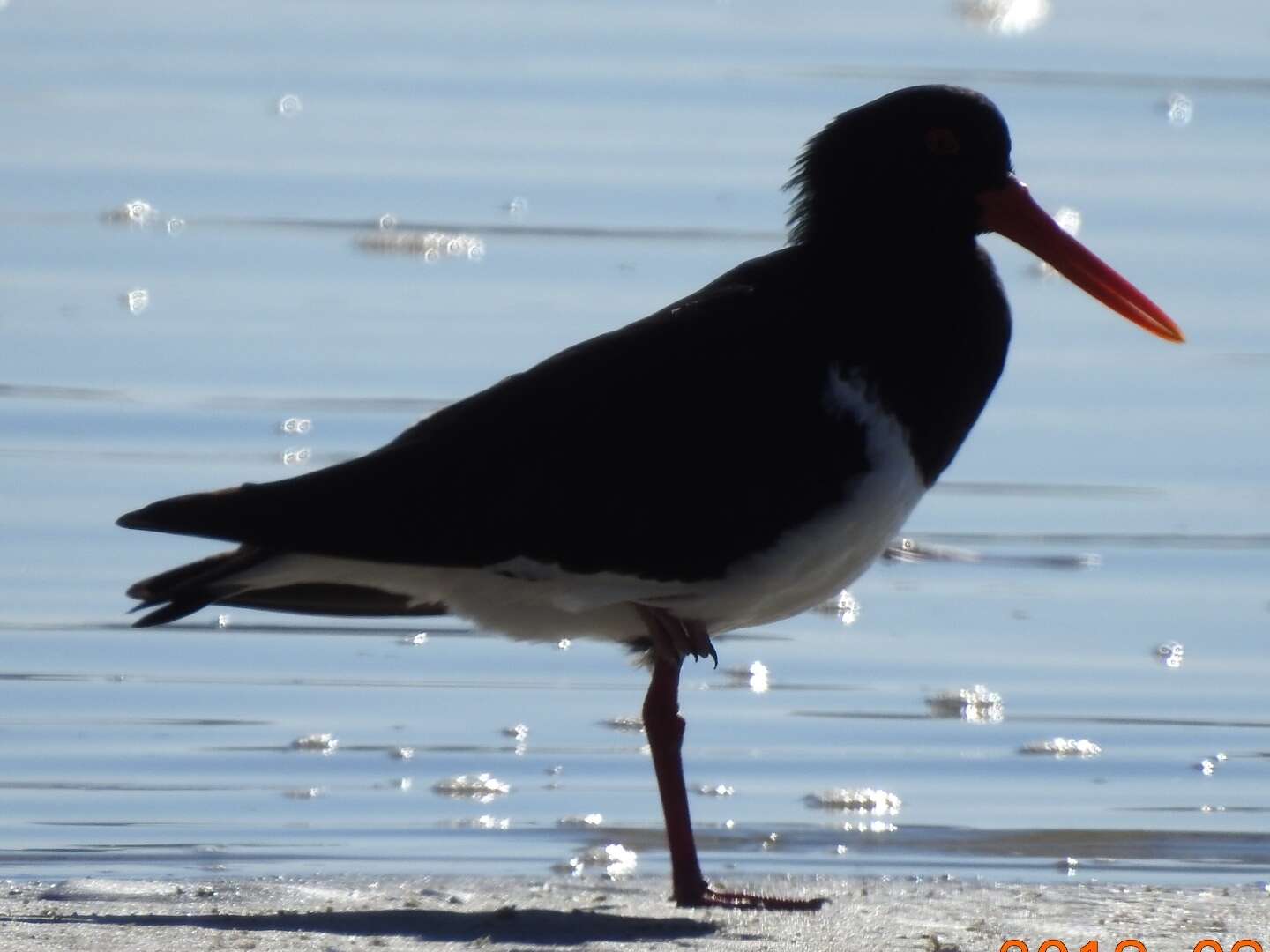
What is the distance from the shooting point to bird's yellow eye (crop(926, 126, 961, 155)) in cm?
574

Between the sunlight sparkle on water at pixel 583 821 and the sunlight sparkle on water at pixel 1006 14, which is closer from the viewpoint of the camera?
the sunlight sparkle on water at pixel 583 821

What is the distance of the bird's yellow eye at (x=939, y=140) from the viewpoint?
5742 millimetres

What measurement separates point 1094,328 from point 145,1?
631 centimetres

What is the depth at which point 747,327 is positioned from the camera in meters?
5.47

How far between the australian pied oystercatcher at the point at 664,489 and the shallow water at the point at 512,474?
683 mm

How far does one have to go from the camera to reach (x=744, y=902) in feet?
17.5

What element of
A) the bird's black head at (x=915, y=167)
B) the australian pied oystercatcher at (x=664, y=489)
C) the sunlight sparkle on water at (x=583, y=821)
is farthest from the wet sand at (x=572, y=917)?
the bird's black head at (x=915, y=167)

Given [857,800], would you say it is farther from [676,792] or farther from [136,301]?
[136,301]

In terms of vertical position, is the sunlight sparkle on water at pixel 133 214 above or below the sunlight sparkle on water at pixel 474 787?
above

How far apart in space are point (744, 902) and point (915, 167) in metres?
1.61

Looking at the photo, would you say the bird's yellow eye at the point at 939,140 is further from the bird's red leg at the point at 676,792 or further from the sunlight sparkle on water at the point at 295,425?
the sunlight sparkle on water at the point at 295,425

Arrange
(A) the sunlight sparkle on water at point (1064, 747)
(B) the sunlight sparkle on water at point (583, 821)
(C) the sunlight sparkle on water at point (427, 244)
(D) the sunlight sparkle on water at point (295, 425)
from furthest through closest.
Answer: (C) the sunlight sparkle on water at point (427, 244), (D) the sunlight sparkle on water at point (295, 425), (A) the sunlight sparkle on water at point (1064, 747), (B) the sunlight sparkle on water at point (583, 821)

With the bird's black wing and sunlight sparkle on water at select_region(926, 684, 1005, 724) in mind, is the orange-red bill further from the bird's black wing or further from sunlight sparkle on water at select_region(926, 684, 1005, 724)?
sunlight sparkle on water at select_region(926, 684, 1005, 724)

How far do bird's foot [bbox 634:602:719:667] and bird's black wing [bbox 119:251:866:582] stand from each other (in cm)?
14
